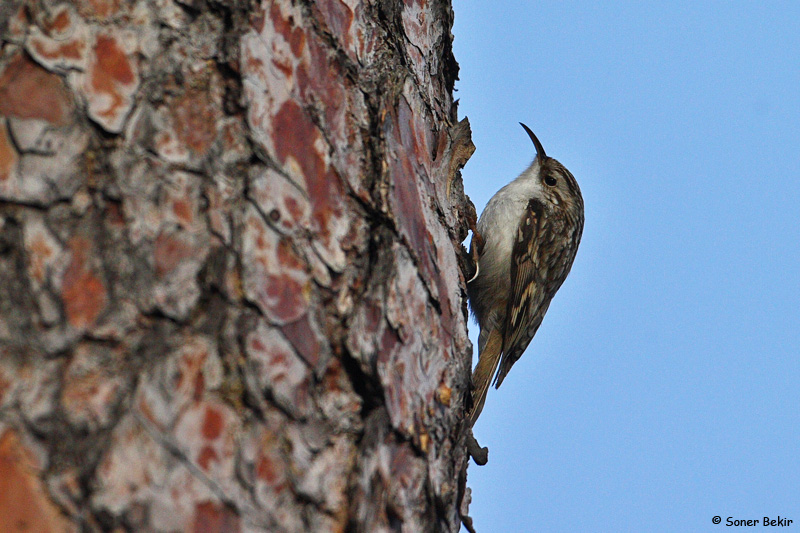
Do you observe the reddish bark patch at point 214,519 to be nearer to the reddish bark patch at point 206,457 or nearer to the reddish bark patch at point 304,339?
the reddish bark patch at point 206,457

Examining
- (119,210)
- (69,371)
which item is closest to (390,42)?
(119,210)

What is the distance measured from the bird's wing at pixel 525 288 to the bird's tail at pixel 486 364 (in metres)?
0.04

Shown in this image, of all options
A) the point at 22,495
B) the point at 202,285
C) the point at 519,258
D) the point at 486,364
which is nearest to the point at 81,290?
the point at 202,285

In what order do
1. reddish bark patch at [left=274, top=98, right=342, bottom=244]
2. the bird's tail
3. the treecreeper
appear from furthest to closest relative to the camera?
the treecreeper → the bird's tail → reddish bark patch at [left=274, top=98, right=342, bottom=244]

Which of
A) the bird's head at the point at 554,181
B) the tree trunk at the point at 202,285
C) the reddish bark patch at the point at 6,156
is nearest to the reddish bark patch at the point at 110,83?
the tree trunk at the point at 202,285

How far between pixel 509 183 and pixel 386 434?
274 centimetres

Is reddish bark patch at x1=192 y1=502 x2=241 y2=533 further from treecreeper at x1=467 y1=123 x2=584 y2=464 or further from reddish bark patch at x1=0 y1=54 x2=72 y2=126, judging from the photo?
treecreeper at x1=467 y1=123 x2=584 y2=464

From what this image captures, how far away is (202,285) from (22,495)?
38 cm

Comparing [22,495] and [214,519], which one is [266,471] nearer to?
[214,519]

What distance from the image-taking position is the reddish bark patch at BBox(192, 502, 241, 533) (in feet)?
3.66

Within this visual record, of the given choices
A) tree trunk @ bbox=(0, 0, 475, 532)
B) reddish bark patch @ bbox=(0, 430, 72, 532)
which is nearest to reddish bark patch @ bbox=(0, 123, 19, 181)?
tree trunk @ bbox=(0, 0, 475, 532)

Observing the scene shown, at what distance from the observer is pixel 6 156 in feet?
3.86

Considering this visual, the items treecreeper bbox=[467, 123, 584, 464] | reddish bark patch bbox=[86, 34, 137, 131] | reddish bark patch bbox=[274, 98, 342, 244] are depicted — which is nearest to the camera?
reddish bark patch bbox=[86, 34, 137, 131]

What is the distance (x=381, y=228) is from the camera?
63.7 inches
